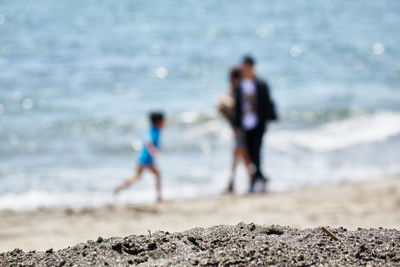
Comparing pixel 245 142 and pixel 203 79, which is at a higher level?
pixel 203 79

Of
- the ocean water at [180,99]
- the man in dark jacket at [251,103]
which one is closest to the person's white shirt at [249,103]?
the man in dark jacket at [251,103]

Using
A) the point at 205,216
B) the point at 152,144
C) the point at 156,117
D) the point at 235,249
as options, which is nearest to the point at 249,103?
the point at 156,117

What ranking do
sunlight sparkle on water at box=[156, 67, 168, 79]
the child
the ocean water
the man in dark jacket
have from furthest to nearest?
1. sunlight sparkle on water at box=[156, 67, 168, 79]
2. the ocean water
3. the child
4. the man in dark jacket

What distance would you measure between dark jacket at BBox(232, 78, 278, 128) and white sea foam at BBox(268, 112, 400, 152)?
4659mm

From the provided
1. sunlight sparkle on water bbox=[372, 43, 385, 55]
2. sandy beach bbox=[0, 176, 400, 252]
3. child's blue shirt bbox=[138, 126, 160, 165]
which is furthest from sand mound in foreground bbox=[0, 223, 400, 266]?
sunlight sparkle on water bbox=[372, 43, 385, 55]

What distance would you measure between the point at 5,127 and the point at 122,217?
26.7 feet

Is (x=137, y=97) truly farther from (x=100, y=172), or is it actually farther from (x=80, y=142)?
(x=100, y=172)

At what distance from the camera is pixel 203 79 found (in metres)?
21.4

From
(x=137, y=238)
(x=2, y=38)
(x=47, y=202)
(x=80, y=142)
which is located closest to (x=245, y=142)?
(x=47, y=202)

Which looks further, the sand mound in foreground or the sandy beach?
the sandy beach

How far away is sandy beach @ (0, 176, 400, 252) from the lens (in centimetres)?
732

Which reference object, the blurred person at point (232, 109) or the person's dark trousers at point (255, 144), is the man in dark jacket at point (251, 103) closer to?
the person's dark trousers at point (255, 144)

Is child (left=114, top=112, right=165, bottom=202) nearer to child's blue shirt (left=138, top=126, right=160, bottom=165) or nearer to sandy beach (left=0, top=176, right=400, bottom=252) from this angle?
child's blue shirt (left=138, top=126, right=160, bottom=165)

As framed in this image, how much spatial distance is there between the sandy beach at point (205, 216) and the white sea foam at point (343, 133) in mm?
4154
